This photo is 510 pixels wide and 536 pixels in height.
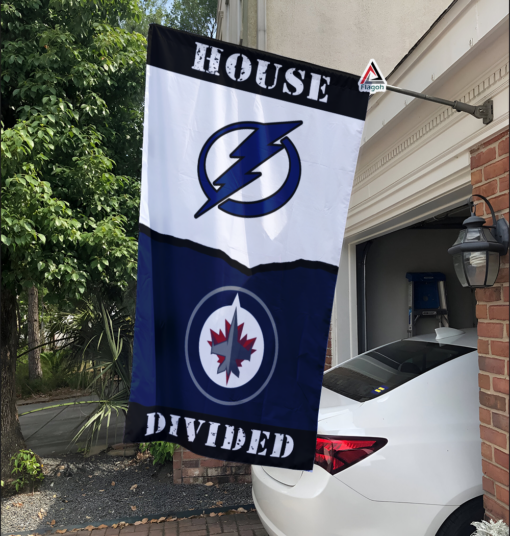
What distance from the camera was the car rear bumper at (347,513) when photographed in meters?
2.77

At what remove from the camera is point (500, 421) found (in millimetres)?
2668

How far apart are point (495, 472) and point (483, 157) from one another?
1722mm

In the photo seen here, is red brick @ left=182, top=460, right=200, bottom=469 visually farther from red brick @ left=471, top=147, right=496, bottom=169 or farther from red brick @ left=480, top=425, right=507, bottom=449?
red brick @ left=471, top=147, right=496, bottom=169

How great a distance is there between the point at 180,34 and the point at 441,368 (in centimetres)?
246

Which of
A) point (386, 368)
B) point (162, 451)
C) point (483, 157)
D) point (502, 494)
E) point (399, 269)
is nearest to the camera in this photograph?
point (502, 494)

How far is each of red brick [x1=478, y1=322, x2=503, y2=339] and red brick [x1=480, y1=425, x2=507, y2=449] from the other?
0.50 metres

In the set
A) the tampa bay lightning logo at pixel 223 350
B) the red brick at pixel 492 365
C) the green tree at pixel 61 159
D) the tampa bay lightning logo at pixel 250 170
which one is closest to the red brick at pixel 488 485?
the red brick at pixel 492 365

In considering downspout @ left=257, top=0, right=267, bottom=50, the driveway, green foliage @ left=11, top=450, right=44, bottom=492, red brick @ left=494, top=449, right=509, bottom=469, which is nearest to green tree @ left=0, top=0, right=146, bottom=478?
green foliage @ left=11, top=450, right=44, bottom=492

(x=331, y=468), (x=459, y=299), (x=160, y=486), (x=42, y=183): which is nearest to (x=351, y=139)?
(x=331, y=468)

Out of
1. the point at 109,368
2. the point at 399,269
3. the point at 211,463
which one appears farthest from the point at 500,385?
the point at 399,269

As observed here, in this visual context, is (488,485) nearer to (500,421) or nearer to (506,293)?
(500,421)

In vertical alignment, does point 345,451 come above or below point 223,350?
below

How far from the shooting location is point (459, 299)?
301 inches

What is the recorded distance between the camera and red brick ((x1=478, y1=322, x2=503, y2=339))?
106 inches
